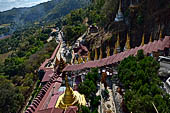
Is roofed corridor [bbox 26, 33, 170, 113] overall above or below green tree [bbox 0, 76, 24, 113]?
above

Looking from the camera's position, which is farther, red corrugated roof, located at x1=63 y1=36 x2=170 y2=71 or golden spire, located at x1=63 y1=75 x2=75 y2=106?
red corrugated roof, located at x1=63 y1=36 x2=170 y2=71

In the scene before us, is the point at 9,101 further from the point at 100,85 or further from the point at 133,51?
the point at 133,51

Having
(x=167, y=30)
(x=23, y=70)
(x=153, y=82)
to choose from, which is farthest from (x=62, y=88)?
(x=23, y=70)

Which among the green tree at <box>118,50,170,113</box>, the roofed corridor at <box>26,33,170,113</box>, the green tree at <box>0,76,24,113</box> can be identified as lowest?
the green tree at <box>0,76,24,113</box>

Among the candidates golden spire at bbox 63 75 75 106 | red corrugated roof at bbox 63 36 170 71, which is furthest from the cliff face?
golden spire at bbox 63 75 75 106

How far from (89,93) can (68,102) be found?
3027mm

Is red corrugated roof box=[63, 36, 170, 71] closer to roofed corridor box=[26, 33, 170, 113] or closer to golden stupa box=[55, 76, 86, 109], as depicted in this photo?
roofed corridor box=[26, 33, 170, 113]

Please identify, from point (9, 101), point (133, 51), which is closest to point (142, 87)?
point (133, 51)

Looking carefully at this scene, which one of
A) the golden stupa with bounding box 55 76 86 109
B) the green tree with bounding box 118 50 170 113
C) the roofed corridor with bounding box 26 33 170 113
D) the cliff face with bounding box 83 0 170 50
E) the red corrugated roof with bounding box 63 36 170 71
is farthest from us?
the cliff face with bounding box 83 0 170 50

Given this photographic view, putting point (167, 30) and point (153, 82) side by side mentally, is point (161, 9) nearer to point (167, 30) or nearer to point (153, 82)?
point (167, 30)

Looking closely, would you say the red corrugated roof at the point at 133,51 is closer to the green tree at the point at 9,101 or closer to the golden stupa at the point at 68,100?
the golden stupa at the point at 68,100

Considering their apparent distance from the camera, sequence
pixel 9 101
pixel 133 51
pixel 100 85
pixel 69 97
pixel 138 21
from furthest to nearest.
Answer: pixel 138 21 < pixel 9 101 < pixel 133 51 < pixel 100 85 < pixel 69 97

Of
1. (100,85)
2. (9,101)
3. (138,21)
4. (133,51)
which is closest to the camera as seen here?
(100,85)

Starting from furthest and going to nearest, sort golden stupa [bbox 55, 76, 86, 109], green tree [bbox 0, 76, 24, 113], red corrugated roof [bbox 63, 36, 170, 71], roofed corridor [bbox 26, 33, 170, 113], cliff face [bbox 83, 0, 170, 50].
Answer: cliff face [bbox 83, 0, 170, 50], green tree [bbox 0, 76, 24, 113], red corrugated roof [bbox 63, 36, 170, 71], roofed corridor [bbox 26, 33, 170, 113], golden stupa [bbox 55, 76, 86, 109]
